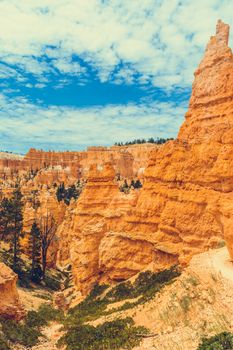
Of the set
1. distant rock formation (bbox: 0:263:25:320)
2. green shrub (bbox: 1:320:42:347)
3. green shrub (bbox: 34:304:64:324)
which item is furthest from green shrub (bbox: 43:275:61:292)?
green shrub (bbox: 1:320:42:347)

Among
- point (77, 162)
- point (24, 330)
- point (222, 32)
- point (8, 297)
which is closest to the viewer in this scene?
point (24, 330)

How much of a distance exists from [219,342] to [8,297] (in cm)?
1425

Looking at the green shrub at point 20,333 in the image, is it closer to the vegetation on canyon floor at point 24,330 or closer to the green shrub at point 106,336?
the vegetation on canyon floor at point 24,330

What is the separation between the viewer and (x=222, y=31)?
39.3m

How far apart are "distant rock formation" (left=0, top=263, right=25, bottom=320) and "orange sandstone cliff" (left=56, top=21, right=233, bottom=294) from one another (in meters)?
10.2

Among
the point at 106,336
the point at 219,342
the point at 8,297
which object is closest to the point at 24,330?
the point at 8,297

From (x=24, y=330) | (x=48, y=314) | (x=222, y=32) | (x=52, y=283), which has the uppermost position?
(x=222, y=32)

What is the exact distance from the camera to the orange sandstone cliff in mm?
25547

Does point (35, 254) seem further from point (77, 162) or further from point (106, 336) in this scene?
point (77, 162)

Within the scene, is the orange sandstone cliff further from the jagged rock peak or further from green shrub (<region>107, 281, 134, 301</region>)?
green shrub (<region>107, 281, 134, 301</region>)

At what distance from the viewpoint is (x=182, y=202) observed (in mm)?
28250

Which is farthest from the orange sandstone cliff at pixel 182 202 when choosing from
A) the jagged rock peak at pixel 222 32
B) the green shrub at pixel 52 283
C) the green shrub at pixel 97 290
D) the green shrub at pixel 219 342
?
the green shrub at pixel 52 283

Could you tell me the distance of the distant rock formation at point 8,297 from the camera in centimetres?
2191

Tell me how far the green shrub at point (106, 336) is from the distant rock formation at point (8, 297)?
408 centimetres
